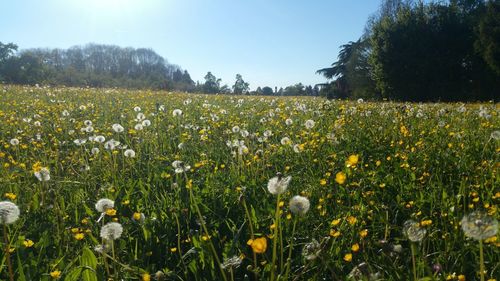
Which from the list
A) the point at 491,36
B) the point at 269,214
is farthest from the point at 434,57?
the point at 269,214

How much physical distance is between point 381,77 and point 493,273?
23818 millimetres

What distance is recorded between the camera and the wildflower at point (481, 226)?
3.69ft

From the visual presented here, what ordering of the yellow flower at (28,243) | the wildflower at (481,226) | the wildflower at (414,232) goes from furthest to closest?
1. the yellow flower at (28,243)
2. the wildflower at (414,232)
3. the wildflower at (481,226)

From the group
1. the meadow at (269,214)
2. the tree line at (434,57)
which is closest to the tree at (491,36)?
the tree line at (434,57)

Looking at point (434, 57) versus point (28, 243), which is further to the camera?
point (434, 57)

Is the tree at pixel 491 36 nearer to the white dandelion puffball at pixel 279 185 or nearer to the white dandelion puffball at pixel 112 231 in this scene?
the white dandelion puffball at pixel 279 185

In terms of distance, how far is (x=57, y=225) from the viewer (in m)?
2.07

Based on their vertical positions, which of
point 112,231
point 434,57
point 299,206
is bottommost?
point 112,231

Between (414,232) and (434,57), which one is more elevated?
(434,57)

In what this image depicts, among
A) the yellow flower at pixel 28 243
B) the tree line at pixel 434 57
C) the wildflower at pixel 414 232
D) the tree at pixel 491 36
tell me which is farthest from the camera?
the tree line at pixel 434 57

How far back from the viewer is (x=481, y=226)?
1.14 meters

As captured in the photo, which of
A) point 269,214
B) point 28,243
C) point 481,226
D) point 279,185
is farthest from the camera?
point 269,214

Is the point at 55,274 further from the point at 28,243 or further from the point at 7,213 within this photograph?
the point at 28,243

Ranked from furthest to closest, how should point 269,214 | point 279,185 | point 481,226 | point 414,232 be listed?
point 269,214, point 279,185, point 414,232, point 481,226
